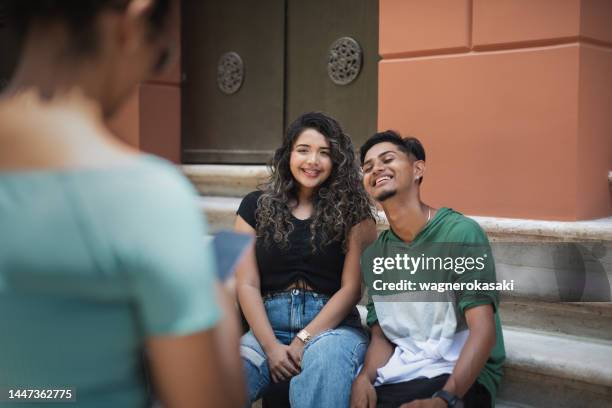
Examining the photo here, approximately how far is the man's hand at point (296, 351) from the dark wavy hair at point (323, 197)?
1.32ft

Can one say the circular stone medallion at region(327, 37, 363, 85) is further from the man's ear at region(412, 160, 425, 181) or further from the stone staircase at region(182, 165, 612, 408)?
the man's ear at region(412, 160, 425, 181)

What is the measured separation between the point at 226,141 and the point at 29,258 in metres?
5.05

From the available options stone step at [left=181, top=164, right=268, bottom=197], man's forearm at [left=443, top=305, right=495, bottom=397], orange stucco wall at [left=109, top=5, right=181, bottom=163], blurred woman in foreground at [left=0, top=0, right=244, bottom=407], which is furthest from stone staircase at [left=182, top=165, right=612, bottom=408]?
orange stucco wall at [left=109, top=5, right=181, bottom=163]

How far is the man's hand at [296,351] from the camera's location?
10.2 ft

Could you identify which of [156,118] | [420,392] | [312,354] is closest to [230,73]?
[156,118]

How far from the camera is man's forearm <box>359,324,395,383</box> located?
9.68 ft

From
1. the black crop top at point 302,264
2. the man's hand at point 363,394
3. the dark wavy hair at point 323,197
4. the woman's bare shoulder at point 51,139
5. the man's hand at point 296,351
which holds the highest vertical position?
the woman's bare shoulder at point 51,139

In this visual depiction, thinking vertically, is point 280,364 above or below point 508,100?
below

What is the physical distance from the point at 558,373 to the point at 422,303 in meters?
0.62

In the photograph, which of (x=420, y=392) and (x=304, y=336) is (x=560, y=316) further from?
(x=304, y=336)

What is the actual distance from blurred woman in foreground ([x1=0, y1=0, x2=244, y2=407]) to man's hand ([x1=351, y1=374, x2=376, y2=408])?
2162 millimetres

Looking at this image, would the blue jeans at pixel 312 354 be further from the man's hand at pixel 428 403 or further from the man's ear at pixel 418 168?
the man's ear at pixel 418 168

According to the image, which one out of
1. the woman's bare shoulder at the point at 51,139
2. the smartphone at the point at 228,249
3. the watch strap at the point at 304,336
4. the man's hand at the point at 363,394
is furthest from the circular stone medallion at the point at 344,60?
the woman's bare shoulder at the point at 51,139

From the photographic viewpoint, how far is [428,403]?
2652 mm
